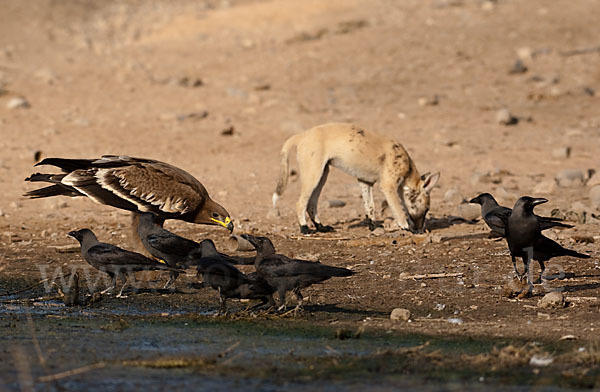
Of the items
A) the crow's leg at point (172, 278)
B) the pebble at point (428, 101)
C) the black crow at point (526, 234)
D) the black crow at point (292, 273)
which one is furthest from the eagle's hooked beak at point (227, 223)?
the pebble at point (428, 101)

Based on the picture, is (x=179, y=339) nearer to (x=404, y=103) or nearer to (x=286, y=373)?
(x=286, y=373)

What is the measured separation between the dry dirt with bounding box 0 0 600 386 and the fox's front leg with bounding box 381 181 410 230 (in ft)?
1.63

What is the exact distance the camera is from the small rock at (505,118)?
1733cm

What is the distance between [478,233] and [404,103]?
752 cm

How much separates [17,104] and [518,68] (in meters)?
10.1

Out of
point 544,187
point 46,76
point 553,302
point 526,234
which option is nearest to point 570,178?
point 544,187

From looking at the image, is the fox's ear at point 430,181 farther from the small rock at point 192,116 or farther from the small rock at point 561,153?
the small rock at point 192,116

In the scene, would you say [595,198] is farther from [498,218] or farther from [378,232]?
[498,218]

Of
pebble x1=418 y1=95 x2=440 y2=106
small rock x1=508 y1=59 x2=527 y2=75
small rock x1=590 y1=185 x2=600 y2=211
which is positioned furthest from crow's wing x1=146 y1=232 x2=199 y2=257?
small rock x1=508 y1=59 x2=527 y2=75

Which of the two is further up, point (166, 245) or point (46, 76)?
point (46, 76)

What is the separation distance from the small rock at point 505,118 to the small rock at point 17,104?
8.79m

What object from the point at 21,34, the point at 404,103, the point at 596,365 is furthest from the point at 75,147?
the point at 21,34

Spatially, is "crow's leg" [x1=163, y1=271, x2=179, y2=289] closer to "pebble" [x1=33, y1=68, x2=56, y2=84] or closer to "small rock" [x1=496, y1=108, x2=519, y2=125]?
"small rock" [x1=496, y1=108, x2=519, y2=125]

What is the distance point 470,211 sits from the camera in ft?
40.0
